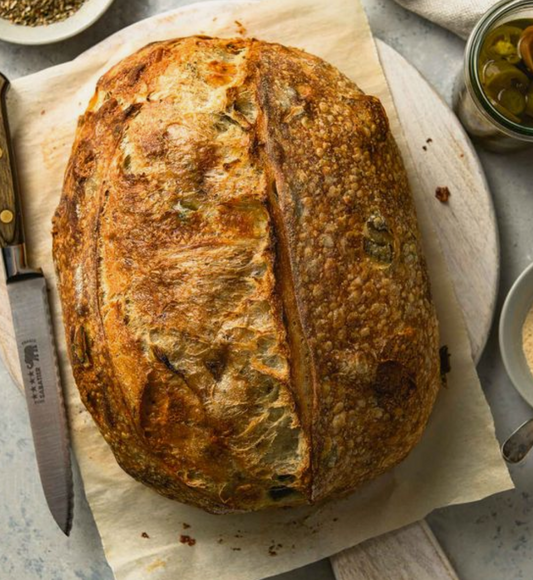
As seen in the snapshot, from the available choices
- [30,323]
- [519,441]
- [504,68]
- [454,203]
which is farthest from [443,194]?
[30,323]

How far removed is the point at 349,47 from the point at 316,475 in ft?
4.01

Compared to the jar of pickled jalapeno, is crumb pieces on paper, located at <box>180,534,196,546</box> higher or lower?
lower

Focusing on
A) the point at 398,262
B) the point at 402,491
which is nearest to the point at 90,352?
the point at 398,262

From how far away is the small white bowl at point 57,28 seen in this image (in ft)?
7.86

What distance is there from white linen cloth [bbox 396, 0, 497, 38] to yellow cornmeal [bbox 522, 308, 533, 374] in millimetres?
867

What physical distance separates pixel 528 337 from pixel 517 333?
4 cm

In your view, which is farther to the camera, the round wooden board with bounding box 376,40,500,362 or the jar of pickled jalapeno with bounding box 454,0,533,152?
the round wooden board with bounding box 376,40,500,362

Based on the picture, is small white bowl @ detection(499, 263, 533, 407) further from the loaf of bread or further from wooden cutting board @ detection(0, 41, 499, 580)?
the loaf of bread

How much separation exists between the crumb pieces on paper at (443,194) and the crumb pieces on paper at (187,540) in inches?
47.6

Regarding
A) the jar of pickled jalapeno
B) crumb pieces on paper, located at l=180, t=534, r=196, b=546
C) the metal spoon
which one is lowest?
crumb pieces on paper, located at l=180, t=534, r=196, b=546

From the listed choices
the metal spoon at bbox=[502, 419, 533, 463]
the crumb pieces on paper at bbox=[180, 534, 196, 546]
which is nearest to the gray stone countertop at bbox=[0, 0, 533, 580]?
the metal spoon at bbox=[502, 419, 533, 463]

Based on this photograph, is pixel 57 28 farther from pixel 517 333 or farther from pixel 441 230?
pixel 517 333

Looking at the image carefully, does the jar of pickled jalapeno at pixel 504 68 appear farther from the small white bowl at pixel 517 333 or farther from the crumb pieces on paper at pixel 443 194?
the small white bowl at pixel 517 333

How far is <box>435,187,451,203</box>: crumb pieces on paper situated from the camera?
7.53ft
